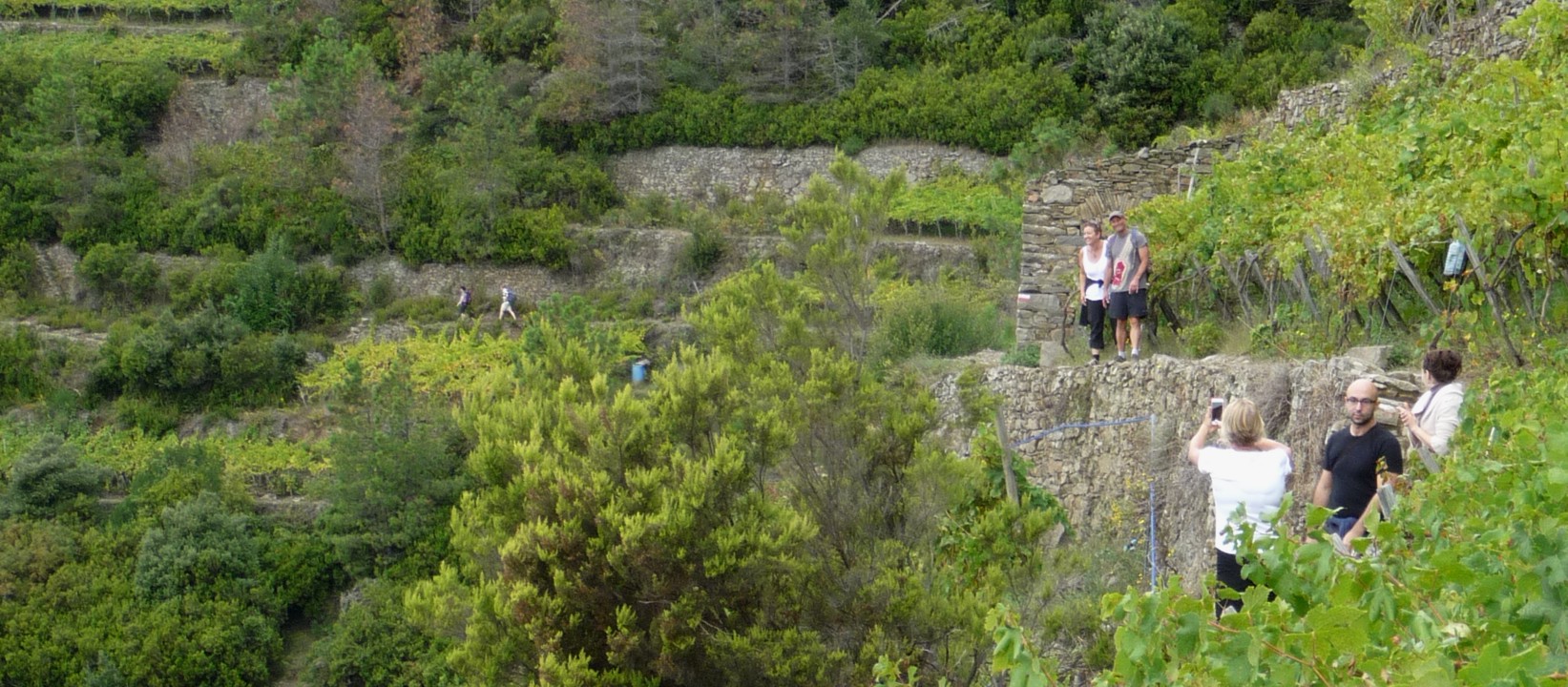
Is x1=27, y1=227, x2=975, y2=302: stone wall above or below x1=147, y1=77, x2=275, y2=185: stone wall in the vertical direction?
below

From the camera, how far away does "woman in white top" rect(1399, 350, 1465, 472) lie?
16.3ft

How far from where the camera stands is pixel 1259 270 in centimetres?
881

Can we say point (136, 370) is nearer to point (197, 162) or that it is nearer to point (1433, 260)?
point (197, 162)

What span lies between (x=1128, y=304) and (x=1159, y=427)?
1.04 m

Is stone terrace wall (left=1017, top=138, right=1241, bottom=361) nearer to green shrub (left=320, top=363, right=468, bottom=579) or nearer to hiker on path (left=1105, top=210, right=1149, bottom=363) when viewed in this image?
hiker on path (left=1105, top=210, right=1149, bottom=363)

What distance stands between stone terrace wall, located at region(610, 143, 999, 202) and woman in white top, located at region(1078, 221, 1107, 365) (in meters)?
16.9

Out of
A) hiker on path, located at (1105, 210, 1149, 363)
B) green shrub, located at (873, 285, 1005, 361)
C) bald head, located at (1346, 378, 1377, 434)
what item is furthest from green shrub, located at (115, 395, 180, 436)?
bald head, located at (1346, 378, 1377, 434)

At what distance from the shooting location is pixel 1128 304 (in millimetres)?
9070

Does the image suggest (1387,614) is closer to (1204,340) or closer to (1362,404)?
(1362,404)

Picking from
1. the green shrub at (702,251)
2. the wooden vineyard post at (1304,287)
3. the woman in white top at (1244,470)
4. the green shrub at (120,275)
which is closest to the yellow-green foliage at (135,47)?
the green shrub at (120,275)

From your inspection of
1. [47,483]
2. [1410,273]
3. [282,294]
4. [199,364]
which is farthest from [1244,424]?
[282,294]

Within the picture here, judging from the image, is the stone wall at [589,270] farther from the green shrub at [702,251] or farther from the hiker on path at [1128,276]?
the hiker on path at [1128,276]

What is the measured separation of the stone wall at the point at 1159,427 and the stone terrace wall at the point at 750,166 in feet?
55.6

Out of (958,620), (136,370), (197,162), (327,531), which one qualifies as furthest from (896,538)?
(197,162)
